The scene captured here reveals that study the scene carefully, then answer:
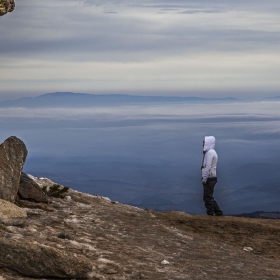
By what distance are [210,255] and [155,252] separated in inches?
64.7

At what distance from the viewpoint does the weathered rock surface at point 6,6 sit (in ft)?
61.1

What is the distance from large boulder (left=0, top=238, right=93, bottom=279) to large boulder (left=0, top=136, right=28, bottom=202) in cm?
558

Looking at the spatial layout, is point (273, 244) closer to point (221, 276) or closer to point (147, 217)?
point (147, 217)

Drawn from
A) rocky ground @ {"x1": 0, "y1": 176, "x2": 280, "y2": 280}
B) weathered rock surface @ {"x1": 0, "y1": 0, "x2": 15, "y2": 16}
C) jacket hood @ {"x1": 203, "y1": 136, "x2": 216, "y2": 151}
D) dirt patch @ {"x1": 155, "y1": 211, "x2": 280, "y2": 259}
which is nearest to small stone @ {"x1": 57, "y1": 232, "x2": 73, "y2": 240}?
rocky ground @ {"x1": 0, "y1": 176, "x2": 280, "y2": 280}

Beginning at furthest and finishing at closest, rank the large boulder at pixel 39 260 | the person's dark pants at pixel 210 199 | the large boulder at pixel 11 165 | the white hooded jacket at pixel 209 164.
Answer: the person's dark pants at pixel 210 199, the white hooded jacket at pixel 209 164, the large boulder at pixel 11 165, the large boulder at pixel 39 260

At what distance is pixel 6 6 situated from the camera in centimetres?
1881

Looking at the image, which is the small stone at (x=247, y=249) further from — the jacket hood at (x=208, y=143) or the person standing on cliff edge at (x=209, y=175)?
the jacket hood at (x=208, y=143)

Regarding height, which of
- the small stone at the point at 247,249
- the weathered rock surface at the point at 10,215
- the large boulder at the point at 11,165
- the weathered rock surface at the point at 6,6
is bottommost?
the small stone at the point at 247,249

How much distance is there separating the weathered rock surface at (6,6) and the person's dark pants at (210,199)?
31.7 feet

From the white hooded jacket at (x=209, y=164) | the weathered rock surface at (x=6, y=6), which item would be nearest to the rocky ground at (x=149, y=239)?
A: the white hooded jacket at (x=209, y=164)

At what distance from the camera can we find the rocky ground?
46.7ft

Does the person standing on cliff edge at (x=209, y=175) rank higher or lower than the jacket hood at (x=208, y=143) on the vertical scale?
lower

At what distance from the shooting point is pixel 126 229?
59.7 ft

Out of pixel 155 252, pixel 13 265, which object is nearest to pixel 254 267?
pixel 155 252
